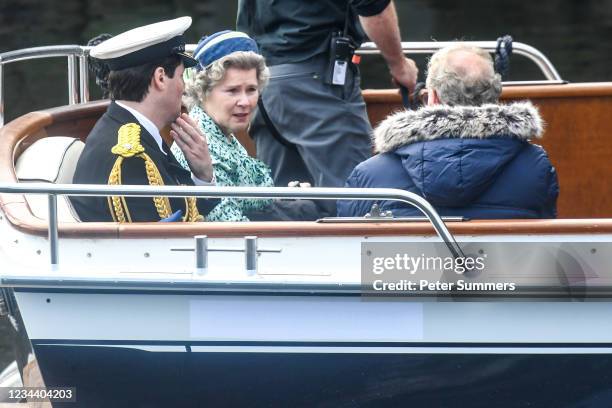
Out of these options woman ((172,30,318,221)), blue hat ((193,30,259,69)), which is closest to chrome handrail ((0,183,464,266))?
woman ((172,30,318,221))

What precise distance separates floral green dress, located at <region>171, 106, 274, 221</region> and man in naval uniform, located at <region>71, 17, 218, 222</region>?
18 cm

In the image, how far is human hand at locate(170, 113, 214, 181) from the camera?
4.08 metres

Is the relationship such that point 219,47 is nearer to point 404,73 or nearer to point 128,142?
point 128,142

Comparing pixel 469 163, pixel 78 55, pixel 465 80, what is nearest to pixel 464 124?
pixel 469 163

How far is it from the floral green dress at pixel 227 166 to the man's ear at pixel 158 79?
290mm

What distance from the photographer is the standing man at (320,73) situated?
486cm

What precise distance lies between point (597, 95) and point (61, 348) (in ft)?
7.85

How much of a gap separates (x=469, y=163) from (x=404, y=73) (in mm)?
1364

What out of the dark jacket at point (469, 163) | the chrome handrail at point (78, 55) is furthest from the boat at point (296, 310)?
the chrome handrail at point (78, 55)

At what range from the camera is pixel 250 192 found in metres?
3.65

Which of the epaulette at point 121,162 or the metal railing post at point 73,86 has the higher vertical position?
the metal railing post at point 73,86

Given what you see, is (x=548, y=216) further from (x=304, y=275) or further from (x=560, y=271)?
(x=304, y=275)

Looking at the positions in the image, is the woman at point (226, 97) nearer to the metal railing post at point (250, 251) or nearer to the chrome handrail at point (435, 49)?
the metal railing post at point (250, 251)

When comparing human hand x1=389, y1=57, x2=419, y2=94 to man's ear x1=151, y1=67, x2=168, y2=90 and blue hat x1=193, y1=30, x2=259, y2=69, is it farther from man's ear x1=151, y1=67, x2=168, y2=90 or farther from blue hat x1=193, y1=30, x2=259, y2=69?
man's ear x1=151, y1=67, x2=168, y2=90
